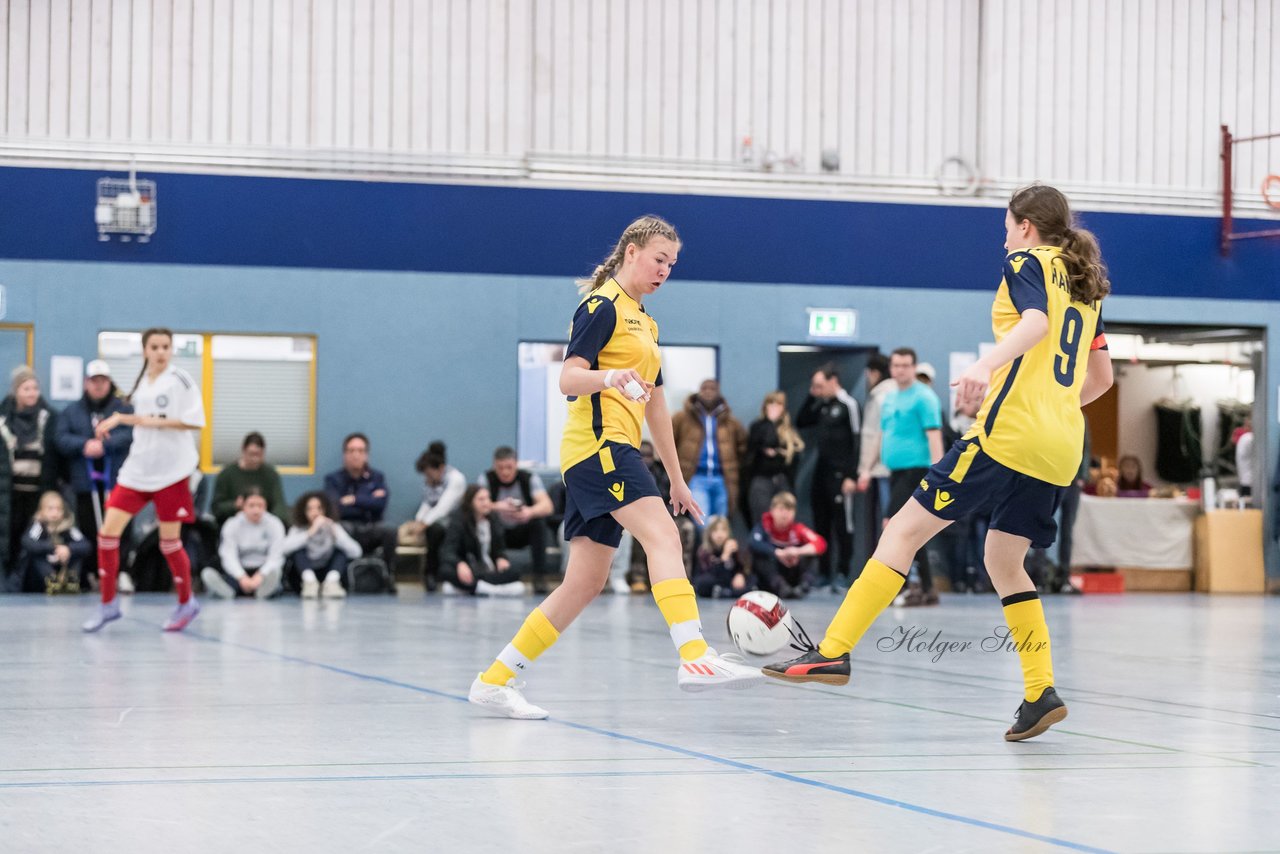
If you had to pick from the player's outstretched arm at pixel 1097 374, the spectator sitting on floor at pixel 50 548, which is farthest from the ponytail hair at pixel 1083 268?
the spectator sitting on floor at pixel 50 548

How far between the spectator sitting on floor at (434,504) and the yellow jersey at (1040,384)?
11389 mm

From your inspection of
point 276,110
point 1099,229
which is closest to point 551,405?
point 276,110

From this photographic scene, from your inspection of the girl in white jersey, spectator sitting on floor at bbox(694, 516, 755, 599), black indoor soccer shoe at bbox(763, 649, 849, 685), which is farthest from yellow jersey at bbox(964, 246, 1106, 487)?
spectator sitting on floor at bbox(694, 516, 755, 599)

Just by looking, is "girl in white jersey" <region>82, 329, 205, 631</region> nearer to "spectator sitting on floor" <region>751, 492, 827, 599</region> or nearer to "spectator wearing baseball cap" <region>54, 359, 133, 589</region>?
"spectator wearing baseball cap" <region>54, 359, 133, 589</region>

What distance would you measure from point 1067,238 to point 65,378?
13112 mm

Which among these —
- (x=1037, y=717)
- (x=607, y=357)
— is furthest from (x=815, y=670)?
(x=607, y=357)

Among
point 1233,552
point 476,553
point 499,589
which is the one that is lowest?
point 499,589

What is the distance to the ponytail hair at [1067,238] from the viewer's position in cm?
566

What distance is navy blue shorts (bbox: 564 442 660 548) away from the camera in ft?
19.4

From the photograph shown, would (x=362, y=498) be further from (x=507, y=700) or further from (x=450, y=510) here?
(x=507, y=700)

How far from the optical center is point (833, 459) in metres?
17.5

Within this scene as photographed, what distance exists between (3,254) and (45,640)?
26.6 feet

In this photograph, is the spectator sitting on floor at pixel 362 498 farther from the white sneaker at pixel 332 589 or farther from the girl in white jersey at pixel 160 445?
the girl in white jersey at pixel 160 445

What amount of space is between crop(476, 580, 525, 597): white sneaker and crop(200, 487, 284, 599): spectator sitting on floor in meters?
1.88
